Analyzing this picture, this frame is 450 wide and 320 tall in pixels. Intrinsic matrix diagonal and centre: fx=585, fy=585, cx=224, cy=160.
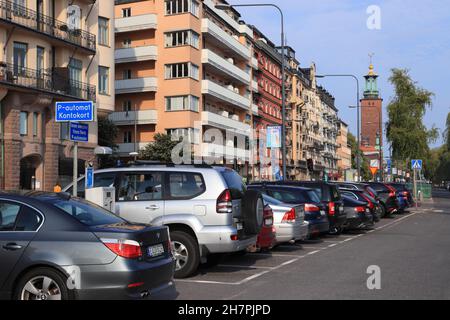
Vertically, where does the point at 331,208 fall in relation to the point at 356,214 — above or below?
above

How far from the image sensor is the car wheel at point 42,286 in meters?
6.51

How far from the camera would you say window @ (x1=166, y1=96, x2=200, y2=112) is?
4938 cm

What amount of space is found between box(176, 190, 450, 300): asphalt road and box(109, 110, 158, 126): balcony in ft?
116

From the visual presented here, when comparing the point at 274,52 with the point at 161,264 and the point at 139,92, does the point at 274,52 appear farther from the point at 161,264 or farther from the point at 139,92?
the point at 161,264

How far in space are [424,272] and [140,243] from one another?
631 centimetres

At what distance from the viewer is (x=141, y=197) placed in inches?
423

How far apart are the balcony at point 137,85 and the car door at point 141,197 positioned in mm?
40289

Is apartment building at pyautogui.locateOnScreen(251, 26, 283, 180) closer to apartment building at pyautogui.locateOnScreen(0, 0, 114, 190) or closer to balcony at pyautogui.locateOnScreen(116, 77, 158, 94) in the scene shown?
balcony at pyautogui.locateOnScreen(116, 77, 158, 94)

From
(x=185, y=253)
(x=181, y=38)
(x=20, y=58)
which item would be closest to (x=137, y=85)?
(x=181, y=38)

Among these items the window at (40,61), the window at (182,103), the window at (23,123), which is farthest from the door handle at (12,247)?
the window at (182,103)

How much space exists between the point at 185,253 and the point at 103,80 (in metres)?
30.7

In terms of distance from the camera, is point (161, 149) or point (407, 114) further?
point (407, 114)

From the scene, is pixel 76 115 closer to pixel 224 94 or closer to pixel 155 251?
pixel 155 251

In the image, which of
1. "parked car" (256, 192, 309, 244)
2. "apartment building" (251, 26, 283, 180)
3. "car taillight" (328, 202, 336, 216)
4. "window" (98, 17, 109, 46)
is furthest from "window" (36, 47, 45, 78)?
"apartment building" (251, 26, 283, 180)
